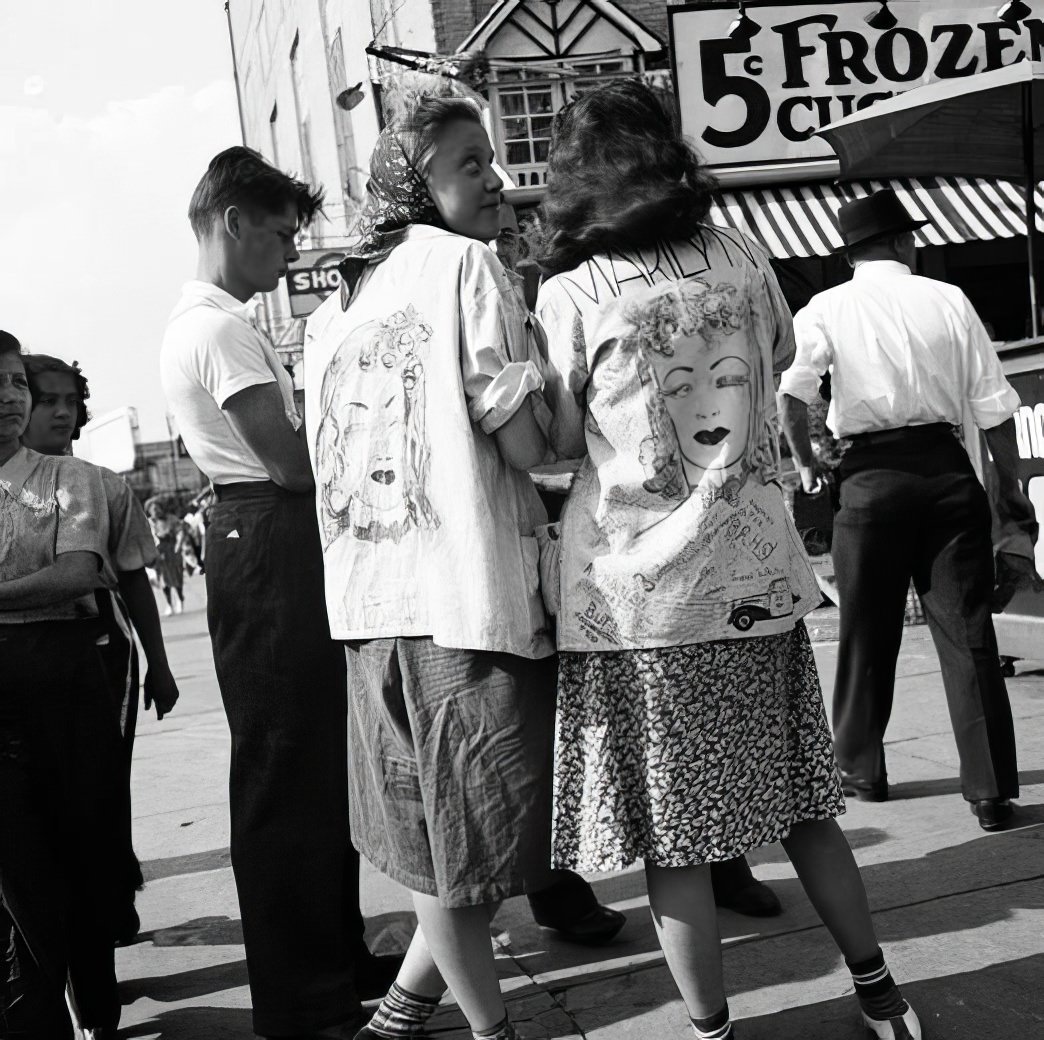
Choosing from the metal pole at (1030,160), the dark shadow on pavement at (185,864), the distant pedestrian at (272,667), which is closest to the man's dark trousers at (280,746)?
the distant pedestrian at (272,667)

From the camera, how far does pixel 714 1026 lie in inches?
87.5

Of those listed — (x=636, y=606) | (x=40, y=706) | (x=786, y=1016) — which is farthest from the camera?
(x=40, y=706)

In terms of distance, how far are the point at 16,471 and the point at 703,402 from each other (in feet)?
5.53

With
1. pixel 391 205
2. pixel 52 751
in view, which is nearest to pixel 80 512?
pixel 52 751

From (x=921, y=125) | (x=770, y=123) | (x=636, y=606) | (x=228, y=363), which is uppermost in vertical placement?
(x=770, y=123)

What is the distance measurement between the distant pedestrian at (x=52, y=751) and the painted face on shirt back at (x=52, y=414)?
1.84 ft

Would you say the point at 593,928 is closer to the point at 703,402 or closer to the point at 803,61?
the point at 703,402

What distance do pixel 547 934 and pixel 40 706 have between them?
1.43m

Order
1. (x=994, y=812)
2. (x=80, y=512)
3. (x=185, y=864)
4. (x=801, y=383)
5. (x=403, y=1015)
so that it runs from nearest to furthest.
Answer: (x=403, y=1015), (x=80, y=512), (x=994, y=812), (x=801, y=383), (x=185, y=864)

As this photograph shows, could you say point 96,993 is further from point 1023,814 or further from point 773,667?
point 1023,814

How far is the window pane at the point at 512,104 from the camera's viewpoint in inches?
514

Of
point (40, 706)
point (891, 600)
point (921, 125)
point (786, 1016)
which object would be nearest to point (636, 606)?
point (786, 1016)

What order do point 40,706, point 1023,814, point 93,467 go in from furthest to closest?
1. point 1023,814
2. point 93,467
3. point 40,706

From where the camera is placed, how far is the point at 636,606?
2.15 m
